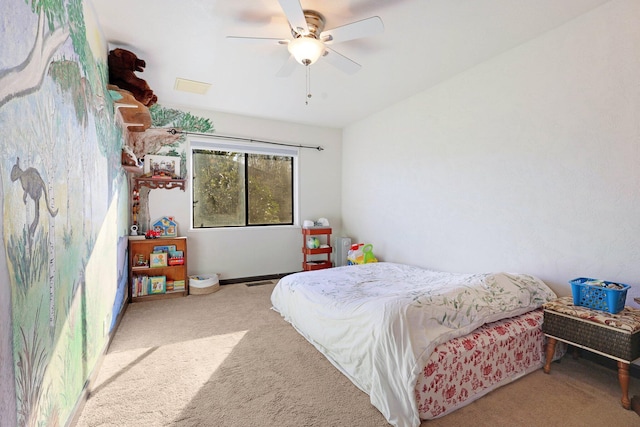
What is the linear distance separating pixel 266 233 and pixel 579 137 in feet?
12.6

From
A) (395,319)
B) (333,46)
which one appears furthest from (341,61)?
(395,319)

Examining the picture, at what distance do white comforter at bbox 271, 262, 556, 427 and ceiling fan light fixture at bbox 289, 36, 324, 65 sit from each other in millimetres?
1845

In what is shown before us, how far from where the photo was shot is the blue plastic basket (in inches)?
73.3

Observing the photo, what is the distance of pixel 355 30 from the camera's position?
2084 millimetres

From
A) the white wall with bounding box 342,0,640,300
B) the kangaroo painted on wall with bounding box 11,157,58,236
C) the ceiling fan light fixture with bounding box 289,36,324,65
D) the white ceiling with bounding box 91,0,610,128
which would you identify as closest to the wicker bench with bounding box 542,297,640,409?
the white wall with bounding box 342,0,640,300

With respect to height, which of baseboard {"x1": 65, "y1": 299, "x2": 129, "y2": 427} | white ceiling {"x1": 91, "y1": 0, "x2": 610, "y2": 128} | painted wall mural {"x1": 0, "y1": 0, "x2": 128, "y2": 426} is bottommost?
baseboard {"x1": 65, "y1": 299, "x2": 129, "y2": 427}

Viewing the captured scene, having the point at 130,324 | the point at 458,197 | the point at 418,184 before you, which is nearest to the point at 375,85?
the point at 418,184

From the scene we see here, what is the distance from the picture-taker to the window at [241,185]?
14.7 feet

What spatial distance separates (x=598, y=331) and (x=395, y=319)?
4.06 ft

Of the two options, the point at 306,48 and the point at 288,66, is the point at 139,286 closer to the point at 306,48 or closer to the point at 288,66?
the point at 288,66

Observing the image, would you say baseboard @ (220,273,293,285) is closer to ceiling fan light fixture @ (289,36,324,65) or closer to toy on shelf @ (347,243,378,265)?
toy on shelf @ (347,243,378,265)

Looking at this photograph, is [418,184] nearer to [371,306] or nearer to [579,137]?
[579,137]

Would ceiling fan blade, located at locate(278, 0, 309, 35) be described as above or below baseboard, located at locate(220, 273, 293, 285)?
above

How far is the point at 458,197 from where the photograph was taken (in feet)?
10.7
